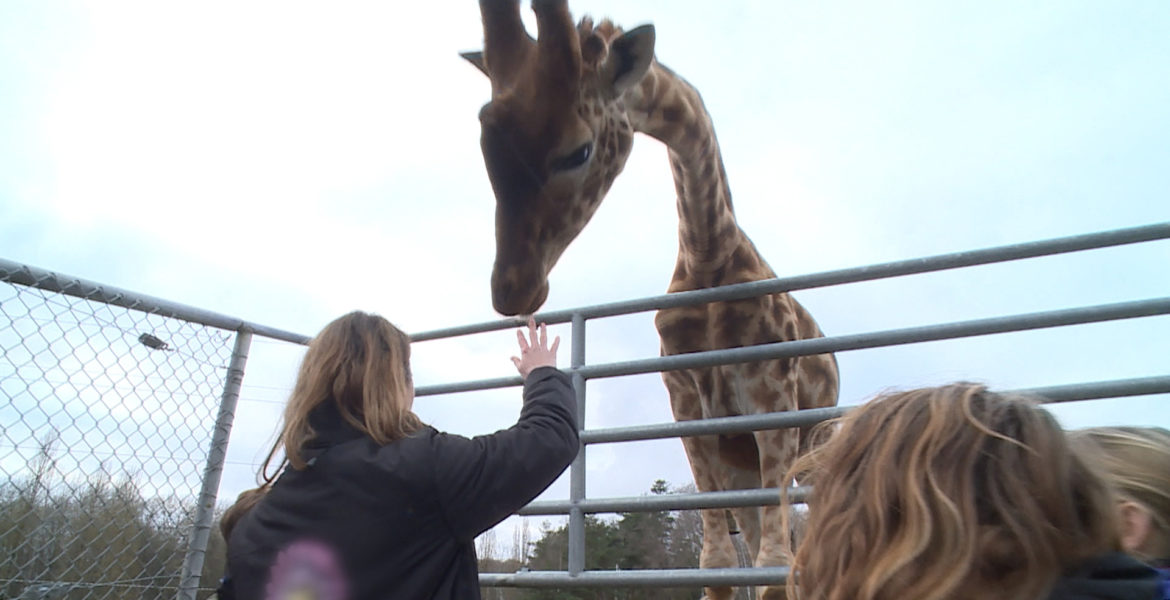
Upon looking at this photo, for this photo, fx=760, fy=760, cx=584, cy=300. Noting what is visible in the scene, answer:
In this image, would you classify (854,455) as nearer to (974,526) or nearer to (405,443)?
(974,526)

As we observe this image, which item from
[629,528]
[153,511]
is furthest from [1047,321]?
[629,528]

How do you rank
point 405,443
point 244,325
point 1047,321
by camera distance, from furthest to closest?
point 244,325 → point 1047,321 → point 405,443

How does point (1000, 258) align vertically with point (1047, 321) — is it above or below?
above

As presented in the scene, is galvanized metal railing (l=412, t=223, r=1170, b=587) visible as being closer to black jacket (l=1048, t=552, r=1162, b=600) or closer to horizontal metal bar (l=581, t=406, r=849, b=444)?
horizontal metal bar (l=581, t=406, r=849, b=444)

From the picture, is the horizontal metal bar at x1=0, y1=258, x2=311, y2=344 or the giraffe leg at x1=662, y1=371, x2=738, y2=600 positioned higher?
the horizontal metal bar at x1=0, y1=258, x2=311, y2=344

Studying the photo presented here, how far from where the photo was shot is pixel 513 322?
10.6ft

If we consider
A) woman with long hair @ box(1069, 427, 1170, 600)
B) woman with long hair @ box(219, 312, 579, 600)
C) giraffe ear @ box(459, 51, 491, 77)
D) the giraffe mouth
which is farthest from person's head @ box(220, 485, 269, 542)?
giraffe ear @ box(459, 51, 491, 77)

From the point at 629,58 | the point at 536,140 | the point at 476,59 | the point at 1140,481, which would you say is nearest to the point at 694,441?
A: the point at 536,140

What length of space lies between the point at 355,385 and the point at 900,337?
1677mm

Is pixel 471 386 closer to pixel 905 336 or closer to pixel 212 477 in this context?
pixel 212 477

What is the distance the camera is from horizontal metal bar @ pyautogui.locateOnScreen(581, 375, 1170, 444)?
6.97ft

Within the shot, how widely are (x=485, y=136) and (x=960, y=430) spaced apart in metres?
2.22

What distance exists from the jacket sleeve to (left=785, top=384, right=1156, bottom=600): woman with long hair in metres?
0.81

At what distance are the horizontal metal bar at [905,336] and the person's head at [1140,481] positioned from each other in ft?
3.07
